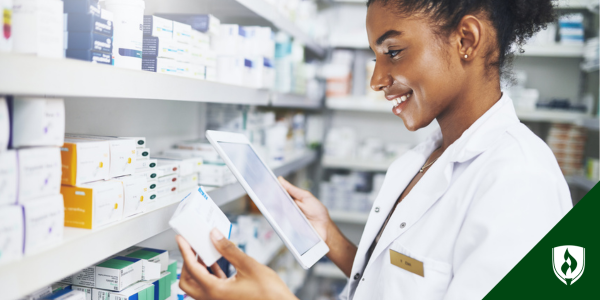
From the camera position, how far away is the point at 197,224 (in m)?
0.94

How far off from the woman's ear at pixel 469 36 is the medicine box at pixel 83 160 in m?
0.88

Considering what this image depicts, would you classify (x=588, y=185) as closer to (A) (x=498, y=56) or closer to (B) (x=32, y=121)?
(A) (x=498, y=56)

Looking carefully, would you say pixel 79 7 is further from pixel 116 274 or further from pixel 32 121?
pixel 116 274

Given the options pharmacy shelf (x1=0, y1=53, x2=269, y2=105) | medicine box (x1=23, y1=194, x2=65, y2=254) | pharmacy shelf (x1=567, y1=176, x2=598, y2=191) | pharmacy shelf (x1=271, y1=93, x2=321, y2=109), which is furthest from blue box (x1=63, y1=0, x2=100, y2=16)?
pharmacy shelf (x1=567, y1=176, x2=598, y2=191)

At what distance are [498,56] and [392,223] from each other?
520mm

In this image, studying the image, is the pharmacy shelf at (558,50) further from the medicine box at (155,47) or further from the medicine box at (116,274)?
the medicine box at (116,274)

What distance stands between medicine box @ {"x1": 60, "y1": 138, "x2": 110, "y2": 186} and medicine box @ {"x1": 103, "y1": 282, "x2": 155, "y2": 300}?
305 millimetres

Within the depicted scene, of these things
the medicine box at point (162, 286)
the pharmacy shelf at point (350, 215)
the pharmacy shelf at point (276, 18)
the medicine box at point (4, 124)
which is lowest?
the pharmacy shelf at point (350, 215)

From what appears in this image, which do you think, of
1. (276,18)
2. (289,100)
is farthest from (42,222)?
(289,100)

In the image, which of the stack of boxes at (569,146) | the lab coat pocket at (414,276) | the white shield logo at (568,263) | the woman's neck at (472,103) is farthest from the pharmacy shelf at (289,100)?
the stack of boxes at (569,146)

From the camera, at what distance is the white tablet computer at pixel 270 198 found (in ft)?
3.54

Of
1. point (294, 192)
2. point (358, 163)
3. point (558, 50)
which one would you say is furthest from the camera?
point (358, 163)

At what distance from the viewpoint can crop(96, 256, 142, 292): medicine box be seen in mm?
1061

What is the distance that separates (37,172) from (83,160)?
6.3 inches
